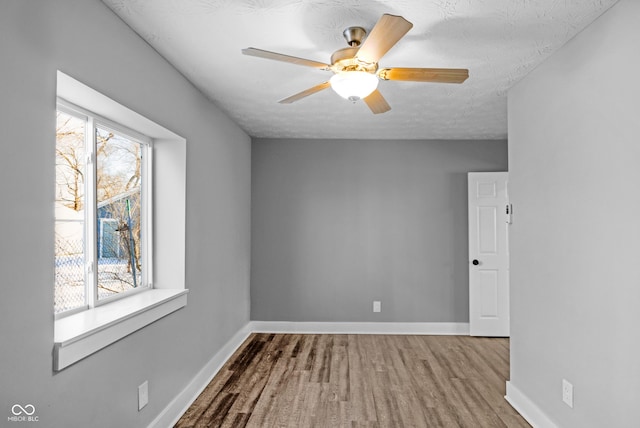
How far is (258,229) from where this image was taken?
526 centimetres

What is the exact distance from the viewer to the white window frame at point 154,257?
1.85 meters

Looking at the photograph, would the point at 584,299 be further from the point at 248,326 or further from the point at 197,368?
the point at 248,326

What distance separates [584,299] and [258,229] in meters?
3.73

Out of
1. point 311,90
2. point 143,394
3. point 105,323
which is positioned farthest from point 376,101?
point 143,394

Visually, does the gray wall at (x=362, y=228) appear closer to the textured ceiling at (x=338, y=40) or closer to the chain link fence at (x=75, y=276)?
the textured ceiling at (x=338, y=40)

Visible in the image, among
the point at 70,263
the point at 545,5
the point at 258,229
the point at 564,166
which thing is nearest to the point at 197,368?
the point at 70,263

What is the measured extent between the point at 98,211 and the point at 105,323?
710 millimetres

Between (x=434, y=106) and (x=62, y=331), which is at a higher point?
(x=434, y=106)

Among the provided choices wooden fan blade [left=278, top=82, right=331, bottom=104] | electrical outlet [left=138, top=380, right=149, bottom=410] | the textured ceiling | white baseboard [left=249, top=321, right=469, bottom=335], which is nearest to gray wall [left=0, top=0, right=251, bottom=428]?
electrical outlet [left=138, top=380, right=149, bottom=410]

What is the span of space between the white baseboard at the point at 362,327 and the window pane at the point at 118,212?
2.51 m

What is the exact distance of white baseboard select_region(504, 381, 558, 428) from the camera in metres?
2.69

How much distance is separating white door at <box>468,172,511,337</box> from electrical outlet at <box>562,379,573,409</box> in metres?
2.59

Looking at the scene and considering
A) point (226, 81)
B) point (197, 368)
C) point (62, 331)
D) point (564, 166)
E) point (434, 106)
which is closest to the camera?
point (62, 331)

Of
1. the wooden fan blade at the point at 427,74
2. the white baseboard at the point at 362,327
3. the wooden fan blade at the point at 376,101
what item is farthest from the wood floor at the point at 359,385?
the wooden fan blade at the point at 427,74
